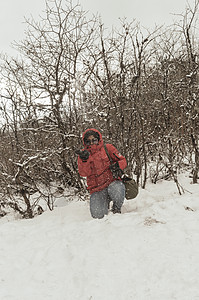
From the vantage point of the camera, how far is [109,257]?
6.02 ft

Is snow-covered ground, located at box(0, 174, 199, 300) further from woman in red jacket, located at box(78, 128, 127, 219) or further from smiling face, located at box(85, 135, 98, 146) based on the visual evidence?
smiling face, located at box(85, 135, 98, 146)

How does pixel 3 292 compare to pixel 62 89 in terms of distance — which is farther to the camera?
pixel 62 89

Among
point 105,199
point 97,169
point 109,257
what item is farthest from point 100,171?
point 109,257

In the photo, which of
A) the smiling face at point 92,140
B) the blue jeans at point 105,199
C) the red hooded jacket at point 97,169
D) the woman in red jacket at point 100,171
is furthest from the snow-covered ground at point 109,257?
the smiling face at point 92,140

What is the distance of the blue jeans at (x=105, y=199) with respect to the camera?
2783 mm

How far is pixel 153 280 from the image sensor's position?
4.97 ft

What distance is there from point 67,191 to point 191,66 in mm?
3600

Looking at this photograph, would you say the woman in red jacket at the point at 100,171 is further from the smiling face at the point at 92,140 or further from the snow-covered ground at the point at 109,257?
the snow-covered ground at the point at 109,257

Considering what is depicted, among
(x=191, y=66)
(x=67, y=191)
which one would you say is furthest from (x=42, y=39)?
(x=67, y=191)

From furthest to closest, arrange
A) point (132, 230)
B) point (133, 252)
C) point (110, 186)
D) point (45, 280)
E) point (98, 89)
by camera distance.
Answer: point (98, 89) < point (110, 186) < point (132, 230) < point (133, 252) < point (45, 280)

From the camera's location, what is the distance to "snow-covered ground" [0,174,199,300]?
150 centimetres

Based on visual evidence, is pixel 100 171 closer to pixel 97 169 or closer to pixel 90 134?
pixel 97 169

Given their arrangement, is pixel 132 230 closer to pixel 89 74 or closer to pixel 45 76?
pixel 89 74

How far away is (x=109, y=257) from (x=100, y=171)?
1.26 metres
